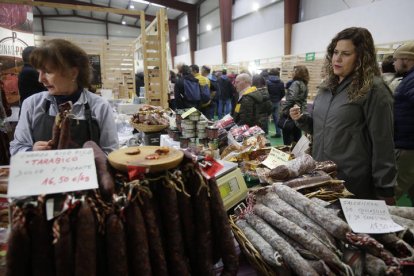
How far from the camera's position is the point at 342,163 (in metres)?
1.82

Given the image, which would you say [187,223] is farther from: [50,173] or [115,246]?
[50,173]

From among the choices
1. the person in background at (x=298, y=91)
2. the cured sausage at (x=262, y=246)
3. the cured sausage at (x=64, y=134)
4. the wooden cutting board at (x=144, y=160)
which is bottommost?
the cured sausage at (x=262, y=246)

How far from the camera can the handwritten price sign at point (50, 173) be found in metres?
0.67

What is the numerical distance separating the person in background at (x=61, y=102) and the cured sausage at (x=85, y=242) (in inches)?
36.4

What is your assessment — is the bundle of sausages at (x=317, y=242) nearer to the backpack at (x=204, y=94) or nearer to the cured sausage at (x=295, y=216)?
the cured sausage at (x=295, y=216)

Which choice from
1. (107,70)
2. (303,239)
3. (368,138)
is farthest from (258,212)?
(107,70)

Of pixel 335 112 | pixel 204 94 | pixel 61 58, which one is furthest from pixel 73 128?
pixel 204 94

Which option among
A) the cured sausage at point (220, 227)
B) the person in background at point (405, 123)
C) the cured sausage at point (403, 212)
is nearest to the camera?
the cured sausage at point (220, 227)

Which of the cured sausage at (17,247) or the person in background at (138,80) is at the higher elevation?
the person in background at (138,80)

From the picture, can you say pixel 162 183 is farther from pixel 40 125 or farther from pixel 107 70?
pixel 107 70

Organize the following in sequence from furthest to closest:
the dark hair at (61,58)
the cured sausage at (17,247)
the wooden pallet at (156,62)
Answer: the wooden pallet at (156,62), the dark hair at (61,58), the cured sausage at (17,247)

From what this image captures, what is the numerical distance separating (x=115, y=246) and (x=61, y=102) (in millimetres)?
1193

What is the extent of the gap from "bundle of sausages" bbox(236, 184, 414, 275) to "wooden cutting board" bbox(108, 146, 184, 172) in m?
0.49

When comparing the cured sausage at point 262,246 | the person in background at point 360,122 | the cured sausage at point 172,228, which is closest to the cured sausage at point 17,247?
the cured sausage at point 172,228
